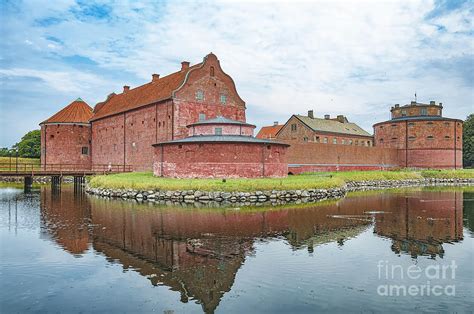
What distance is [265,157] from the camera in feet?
91.6

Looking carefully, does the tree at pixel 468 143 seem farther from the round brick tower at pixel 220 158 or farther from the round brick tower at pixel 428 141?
the round brick tower at pixel 220 158

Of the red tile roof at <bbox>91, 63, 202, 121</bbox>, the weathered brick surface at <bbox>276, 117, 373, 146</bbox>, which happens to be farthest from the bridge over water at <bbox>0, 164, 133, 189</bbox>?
the weathered brick surface at <bbox>276, 117, 373, 146</bbox>

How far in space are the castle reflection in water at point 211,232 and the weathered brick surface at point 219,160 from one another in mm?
6741

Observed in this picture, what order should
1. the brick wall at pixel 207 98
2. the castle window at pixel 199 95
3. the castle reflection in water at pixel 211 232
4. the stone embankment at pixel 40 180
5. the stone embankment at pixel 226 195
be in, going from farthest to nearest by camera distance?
the stone embankment at pixel 40 180, the castle window at pixel 199 95, the brick wall at pixel 207 98, the stone embankment at pixel 226 195, the castle reflection in water at pixel 211 232

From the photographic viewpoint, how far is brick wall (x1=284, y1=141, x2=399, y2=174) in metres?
38.3

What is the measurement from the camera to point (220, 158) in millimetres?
26516

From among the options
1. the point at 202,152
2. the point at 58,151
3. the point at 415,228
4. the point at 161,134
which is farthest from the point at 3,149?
the point at 415,228

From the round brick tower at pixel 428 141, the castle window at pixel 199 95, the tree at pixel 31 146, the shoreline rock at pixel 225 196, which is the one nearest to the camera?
the shoreline rock at pixel 225 196

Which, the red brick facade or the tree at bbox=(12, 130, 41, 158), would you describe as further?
the tree at bbox=(12, 130, 41, 158)

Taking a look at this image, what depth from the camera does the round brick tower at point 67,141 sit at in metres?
47.5

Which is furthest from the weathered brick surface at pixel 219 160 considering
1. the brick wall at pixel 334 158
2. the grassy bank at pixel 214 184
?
the brick wall at pixel 334 158

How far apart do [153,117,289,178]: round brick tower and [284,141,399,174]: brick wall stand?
7.86 meters

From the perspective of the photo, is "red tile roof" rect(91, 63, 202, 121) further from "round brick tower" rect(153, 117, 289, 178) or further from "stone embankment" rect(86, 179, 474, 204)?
"stone embankment" rect(86, 179, 474, 204)

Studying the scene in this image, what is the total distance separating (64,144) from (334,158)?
3115 cm
